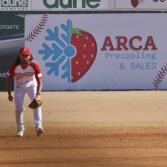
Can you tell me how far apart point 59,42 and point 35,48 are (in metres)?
0.79

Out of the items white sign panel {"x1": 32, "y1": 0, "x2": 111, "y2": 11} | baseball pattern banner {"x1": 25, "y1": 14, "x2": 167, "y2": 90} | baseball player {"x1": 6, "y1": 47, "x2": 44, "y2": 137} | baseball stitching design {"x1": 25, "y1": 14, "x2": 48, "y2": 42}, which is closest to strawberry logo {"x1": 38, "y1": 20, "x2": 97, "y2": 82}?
baseball pattern banner {"x1": 25, "y1": 14, "x2": 167, "y2": 90}

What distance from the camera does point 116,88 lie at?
20359 millimetres

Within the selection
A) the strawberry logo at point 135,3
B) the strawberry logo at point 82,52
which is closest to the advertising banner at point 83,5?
the strawberry logo at point 135,3

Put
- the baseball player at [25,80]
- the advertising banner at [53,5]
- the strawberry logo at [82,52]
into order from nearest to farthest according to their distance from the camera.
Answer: the baseball player at [25,80] → the advertising banner at [53,5] → the strawberry logo at [82,52]

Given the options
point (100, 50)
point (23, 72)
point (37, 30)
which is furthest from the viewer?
point (100, 50)

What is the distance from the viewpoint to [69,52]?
20297 mm

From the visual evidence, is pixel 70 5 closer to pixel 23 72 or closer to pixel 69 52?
pixel 69 52

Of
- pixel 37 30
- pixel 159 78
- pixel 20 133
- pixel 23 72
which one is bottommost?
pixel 159 78

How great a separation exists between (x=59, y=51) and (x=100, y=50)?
1.32m

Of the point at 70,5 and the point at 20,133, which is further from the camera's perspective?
the point at 70,5

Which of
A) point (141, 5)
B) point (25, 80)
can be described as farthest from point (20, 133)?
point (141, 5)

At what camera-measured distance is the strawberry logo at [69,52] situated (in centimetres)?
2020

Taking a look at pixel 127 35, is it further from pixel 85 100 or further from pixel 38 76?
pixel 38 76

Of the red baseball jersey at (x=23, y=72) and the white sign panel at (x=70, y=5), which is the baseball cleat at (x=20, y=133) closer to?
the red baseball jersey at (x=23, y=72)
